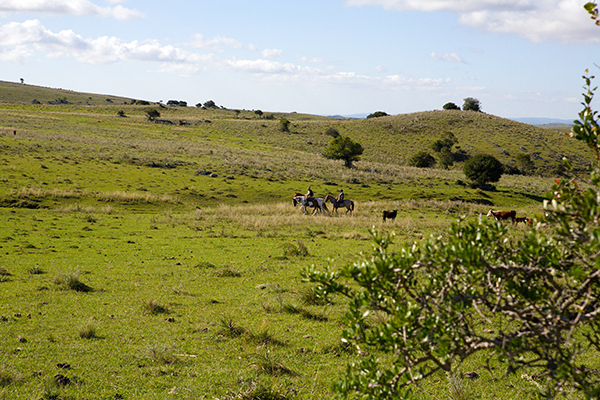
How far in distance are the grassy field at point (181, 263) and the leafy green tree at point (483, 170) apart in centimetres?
172

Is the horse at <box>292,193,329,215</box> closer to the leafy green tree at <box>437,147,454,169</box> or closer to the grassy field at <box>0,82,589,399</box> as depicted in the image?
the grassy field at <box>0,82,589,399</box>

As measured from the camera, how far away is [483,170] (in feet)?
173

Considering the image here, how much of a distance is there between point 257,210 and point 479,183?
104ft

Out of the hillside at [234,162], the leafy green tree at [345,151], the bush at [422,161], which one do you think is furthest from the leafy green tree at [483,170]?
the bush at [422,161]

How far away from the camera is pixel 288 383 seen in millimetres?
8352

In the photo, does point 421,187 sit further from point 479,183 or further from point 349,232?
point 349,232

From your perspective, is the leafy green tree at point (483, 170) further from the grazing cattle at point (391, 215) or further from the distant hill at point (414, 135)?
the distant hill at point (414, 135)

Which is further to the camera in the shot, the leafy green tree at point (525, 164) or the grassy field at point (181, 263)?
the leafy green tree at point (525, 164)

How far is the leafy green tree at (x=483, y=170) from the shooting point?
5241cm

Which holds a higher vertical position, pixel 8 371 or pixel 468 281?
pixel 468 281

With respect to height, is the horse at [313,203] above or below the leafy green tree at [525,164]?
below

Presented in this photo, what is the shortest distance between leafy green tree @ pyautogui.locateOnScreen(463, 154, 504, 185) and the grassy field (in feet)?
5.65

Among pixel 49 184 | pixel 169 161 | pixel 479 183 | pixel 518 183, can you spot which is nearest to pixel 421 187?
pixel 479 183

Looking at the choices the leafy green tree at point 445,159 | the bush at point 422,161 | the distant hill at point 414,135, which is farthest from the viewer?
the distant hill at point 414,135
